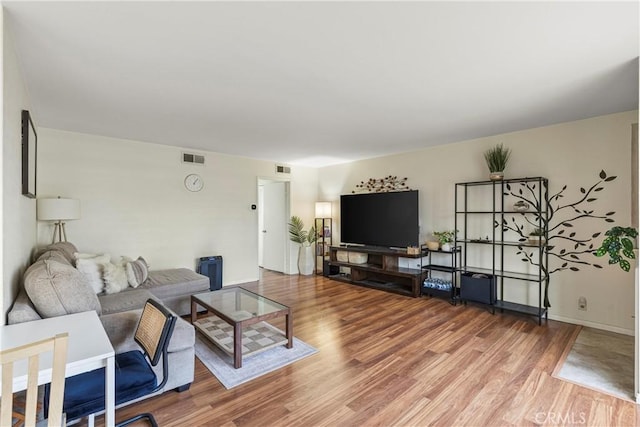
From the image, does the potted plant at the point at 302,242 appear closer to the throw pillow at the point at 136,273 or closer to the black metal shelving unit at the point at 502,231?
the black metal shelving unit at the point at 502,231

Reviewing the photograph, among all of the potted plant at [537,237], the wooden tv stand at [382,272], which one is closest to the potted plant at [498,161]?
the potted plant at [537,237]

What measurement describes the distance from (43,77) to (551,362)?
4684mm

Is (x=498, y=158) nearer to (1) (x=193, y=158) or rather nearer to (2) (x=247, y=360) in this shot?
(2) (x=247, y=360)

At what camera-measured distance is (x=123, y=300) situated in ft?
9.63

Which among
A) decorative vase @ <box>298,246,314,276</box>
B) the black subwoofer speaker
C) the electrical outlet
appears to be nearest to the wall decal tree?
the electrical outlet

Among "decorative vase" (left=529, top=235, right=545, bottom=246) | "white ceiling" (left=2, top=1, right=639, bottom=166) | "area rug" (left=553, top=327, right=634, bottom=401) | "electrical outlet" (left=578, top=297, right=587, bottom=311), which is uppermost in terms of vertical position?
"white ceiling" (left=2, top=1, right=639, bottom=166)

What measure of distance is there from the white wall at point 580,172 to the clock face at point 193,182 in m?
3.89

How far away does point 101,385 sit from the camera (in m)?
1.54

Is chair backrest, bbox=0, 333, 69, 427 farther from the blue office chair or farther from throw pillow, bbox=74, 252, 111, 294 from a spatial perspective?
throw pillow, bbox=74, 252, 111, 294

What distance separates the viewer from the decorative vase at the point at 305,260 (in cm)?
613

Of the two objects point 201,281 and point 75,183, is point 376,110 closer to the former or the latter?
point 201,281

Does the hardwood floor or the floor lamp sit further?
the floor lamp

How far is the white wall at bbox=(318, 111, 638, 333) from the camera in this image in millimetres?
3162

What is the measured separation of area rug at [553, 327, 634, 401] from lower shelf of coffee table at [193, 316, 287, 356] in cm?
237
